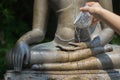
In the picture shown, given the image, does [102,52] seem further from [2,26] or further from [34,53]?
[2,26]

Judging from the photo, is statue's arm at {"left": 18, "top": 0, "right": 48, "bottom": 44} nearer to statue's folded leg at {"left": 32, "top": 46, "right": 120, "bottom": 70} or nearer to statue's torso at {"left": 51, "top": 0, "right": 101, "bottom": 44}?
statue's torso at {"left": 51, "top": 0, "right": 101, "bottom": 44}

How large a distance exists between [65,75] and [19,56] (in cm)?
41

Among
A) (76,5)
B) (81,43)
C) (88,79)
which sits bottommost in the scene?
(88,79)

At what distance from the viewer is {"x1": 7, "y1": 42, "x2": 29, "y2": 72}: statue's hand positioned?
467cm

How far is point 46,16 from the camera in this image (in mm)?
5234

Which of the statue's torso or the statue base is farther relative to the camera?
the statue's torso

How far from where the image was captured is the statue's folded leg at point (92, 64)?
4676 millimetres

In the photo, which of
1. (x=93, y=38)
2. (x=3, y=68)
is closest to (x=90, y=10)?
(x=93, y=38)

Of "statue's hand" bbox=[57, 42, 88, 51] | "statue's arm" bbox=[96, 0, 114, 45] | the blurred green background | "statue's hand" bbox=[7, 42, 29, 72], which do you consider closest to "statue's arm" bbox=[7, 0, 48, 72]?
"statue's hand" bbox=[7, 42, 29, 72]

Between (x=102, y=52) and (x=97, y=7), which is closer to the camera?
(x=97, y=7)

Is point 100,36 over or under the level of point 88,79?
over

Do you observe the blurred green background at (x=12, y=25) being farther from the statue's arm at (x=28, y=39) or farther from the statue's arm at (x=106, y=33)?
the statue's arm at (x=106, y=33)

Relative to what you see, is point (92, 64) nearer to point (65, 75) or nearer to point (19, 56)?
point (65, 75)

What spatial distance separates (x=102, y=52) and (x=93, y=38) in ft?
0.87
